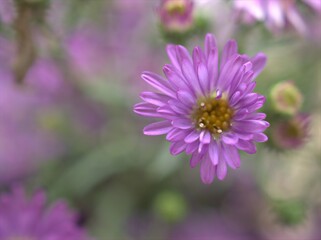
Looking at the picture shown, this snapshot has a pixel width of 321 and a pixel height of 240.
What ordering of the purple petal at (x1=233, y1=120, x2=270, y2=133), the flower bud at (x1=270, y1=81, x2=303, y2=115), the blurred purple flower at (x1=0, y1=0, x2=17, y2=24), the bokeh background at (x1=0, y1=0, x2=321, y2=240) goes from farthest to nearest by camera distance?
the bokeh background at (x1=0, y1=0, x2=321, y2=240) → the blurred purple flower at (x1=0, y1=0, x2=17, y2=24) → the flower bud at (x1=270, y1=81, x2=303, y2=115) → the purple petal at (x1=233, y1=120, x2=270, y2=133)

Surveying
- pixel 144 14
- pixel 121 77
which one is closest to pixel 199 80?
pixel 121 77

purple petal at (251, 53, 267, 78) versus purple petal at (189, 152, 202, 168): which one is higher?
purple petal at (251, 53, 267, 78)

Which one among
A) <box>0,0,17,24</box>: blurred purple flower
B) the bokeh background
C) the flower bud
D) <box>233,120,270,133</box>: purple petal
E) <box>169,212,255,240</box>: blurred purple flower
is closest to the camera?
<box>233,120,270,133</box>: purple petal

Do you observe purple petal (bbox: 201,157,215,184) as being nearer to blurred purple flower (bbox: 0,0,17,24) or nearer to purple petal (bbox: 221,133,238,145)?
purple petal (bbox: 221,133,238,145)

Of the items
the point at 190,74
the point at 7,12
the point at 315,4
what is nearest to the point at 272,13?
the point at 315,4

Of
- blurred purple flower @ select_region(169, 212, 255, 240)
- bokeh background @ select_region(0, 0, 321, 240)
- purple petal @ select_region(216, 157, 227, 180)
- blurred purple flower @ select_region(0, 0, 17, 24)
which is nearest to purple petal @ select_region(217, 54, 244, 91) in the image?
purple petal @ select_region(216, 157, 227, 180)

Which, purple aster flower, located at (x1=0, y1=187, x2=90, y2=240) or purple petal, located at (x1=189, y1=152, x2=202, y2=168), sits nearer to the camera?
purple petal, located at (x1=189, y1=152, x2=202, y2=168)
